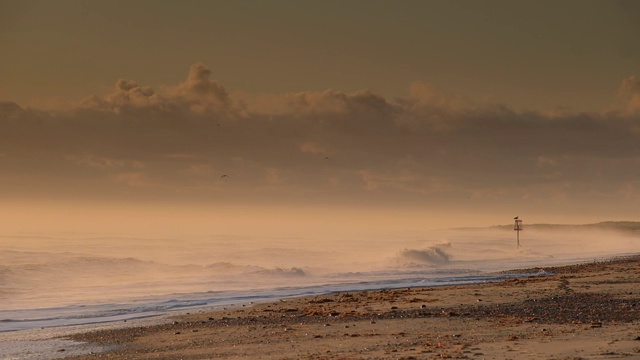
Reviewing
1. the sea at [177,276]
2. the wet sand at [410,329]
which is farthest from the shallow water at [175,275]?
the wet sand at [410,329]

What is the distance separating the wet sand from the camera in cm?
1767

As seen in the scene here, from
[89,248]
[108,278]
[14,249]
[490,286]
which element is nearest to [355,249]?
[89,248]

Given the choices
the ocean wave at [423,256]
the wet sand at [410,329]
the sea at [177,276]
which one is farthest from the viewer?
the ocean wave at [423,256]

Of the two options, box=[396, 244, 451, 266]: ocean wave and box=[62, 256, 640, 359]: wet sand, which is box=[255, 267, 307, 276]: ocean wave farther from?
box=[62, 256, 640, 359]: wet sand

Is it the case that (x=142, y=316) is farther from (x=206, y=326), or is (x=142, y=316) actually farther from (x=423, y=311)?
(x=423, y=311)

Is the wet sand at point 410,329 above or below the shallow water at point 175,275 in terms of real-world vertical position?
below

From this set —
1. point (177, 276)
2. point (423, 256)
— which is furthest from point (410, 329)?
point (423, 256)

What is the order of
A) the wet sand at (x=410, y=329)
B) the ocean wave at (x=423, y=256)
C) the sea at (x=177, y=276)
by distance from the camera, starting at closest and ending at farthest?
the wet sand at (x=410, y=329) < the sea at (x=177, y=276) < the ocean wave at (x=423, y=256)

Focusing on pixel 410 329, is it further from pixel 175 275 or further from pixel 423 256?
pixel 423 256

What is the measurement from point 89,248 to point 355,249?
32.0 m

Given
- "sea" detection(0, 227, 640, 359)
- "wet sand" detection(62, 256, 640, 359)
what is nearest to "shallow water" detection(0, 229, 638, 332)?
"sea" detection(0, 227, 640, 359)

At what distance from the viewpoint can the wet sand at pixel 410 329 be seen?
17.7m

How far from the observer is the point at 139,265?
72.1 metres

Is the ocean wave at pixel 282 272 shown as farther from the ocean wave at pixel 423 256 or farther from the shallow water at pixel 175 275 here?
the ocean wave at pixel 423 256
